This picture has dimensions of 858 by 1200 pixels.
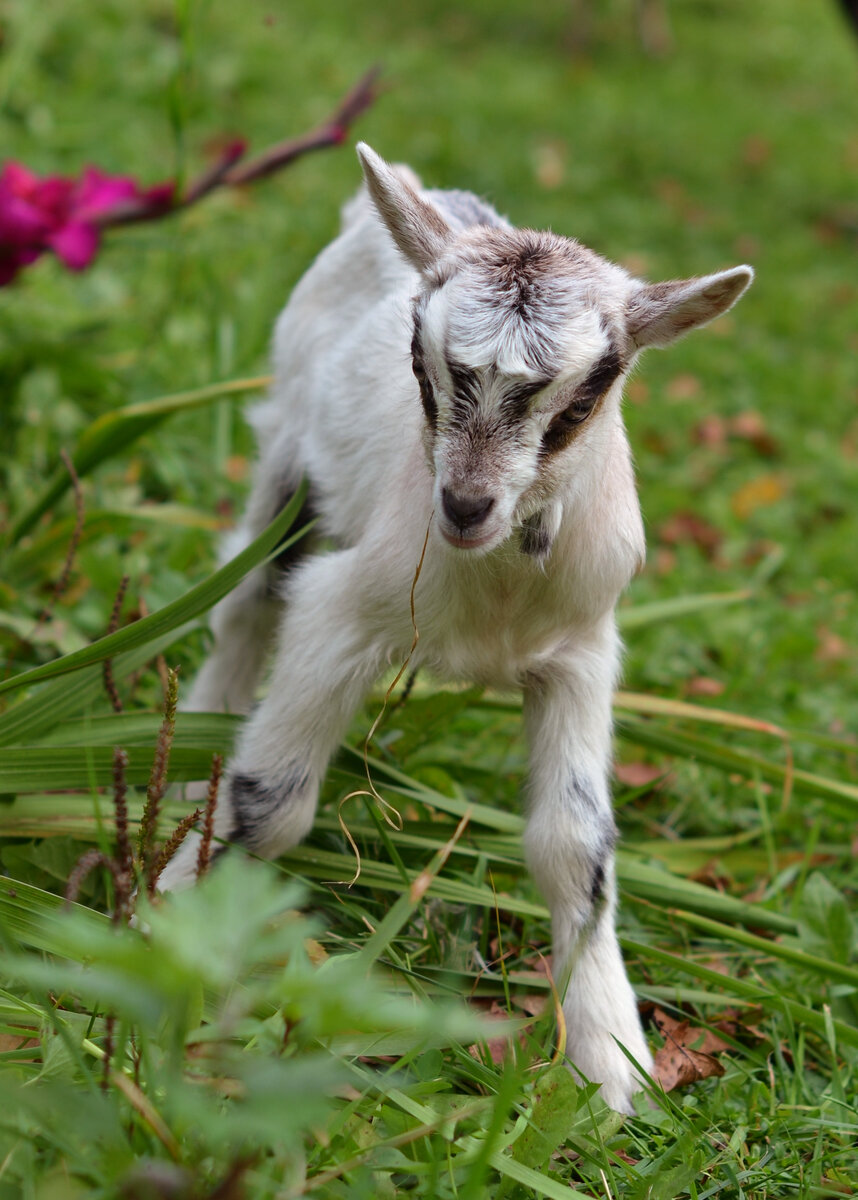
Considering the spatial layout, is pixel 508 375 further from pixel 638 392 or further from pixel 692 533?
pixel 638 392

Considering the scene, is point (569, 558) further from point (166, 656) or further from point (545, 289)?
point (166, 656)

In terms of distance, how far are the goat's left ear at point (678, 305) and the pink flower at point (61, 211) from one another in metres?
2.67

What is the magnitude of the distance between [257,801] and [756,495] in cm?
413

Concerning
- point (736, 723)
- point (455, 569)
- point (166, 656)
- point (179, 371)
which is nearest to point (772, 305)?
point (179, 371)

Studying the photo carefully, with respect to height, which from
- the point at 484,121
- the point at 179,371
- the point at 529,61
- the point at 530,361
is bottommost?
the point at 179,371

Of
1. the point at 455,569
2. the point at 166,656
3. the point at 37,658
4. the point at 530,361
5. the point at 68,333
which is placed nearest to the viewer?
the point at 530,361

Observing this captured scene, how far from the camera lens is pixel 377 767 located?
10.2 feet

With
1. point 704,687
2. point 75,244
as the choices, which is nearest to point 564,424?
point 704,687

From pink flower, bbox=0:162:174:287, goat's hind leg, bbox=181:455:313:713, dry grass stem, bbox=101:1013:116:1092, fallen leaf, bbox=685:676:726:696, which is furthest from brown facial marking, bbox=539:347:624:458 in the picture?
pink flower, bbox=0:162:174:287

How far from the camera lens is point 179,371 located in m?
5.16

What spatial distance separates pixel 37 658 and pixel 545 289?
2.01 meters

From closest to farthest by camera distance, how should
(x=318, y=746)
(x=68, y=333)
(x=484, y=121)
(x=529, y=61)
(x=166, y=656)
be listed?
(x=318, y=746) → (x=166, y=656) → (x=68, y=333) → (x=484, y=121) → (x=529, y=61)

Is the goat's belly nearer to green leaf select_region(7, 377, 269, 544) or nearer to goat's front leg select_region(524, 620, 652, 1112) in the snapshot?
goat's front leg select_region(524, 620, 652, 1112)

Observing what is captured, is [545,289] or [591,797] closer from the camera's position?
[545,289]
